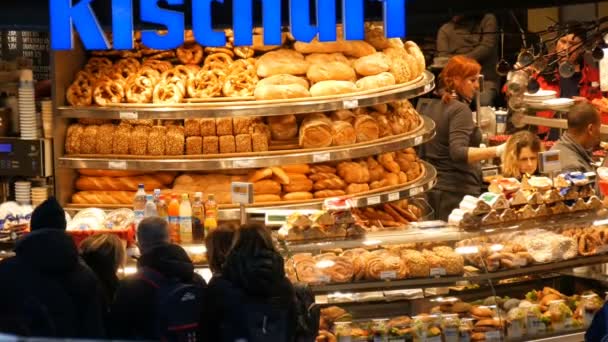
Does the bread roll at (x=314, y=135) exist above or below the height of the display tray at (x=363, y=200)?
above

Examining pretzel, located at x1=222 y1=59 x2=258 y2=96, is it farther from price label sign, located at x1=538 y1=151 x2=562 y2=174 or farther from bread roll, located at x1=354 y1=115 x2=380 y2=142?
price label sign, located at x1=538 y1=151 x2=562 y2=174

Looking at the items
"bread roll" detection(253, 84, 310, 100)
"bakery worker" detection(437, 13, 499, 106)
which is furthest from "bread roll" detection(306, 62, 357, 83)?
"bakery worker" detection(437, 13, 499, 106)

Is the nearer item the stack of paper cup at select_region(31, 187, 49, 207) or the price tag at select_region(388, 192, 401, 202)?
the stack of paper cup at select_region(31, 187, 49, 207)

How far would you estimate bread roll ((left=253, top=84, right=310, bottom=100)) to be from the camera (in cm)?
737

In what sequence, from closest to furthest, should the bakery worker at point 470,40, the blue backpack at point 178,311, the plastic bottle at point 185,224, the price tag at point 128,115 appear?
the blue backpack at point 178,311, the plastic bottle at point 185,224, the price tag at point 128,115, the bakery worker at point 470,40

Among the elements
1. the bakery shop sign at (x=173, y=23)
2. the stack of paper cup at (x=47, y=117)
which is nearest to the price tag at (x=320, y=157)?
the bakery shop sign at (x=173, y=23)

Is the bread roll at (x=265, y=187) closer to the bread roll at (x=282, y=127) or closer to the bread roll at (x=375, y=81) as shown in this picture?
the bread roll at (x=282, y=127)

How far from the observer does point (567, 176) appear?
687cm

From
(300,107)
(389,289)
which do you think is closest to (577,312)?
(389,289)

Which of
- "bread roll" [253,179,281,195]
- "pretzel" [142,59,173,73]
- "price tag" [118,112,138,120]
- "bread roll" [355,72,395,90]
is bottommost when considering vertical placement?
"bread roll" [253,179,281,195]

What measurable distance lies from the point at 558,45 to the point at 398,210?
4.25 m

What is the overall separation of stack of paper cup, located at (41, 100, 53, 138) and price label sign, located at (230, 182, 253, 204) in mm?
1830

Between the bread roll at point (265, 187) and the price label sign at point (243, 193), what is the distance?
1.13 m

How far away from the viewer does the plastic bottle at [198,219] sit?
21.6 ft
